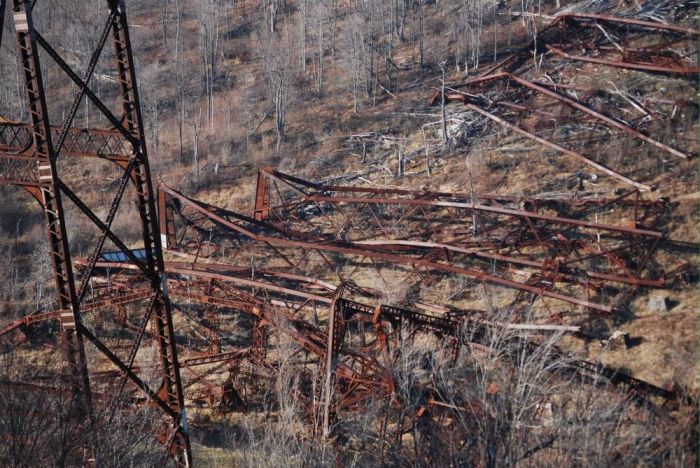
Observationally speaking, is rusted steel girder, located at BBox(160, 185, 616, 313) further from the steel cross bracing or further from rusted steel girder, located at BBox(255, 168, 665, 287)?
the steel cross bracing

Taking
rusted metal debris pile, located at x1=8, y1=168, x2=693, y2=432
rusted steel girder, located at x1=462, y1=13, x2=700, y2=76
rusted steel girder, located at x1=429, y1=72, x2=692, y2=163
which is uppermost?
rusted steel girder, located at x1=462, y1=13, x2=700, y2=76

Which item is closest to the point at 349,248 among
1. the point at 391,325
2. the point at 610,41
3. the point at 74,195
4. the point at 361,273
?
the point at 361,273

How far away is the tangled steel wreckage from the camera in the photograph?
48.2 ft

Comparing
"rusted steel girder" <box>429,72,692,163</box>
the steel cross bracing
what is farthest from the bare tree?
the steel cross bracing

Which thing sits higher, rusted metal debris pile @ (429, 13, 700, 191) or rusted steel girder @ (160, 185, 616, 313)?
rusted metal debris pile @ (429, 13, 700, 191)

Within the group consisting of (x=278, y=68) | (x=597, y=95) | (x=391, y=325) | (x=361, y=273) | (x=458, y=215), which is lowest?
(x=361, y=273)

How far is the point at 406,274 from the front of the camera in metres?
21.8

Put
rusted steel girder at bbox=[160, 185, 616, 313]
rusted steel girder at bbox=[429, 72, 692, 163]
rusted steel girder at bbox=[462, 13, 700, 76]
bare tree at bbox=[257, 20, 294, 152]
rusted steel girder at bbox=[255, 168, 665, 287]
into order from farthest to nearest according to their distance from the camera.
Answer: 1. bare tree at bbox=[257, 20, 294, 152]
2. rusted steel girder at bbox=[462, 13, 700, 76]
3. rusted steel girder at bbox=[429, 72, 692, 163]
4. rusted steel girder at bbox=[255, 168, 665, 287]
5. rusted steel girder at bbox=[160, 185, 616, 313]

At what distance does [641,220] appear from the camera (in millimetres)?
20812

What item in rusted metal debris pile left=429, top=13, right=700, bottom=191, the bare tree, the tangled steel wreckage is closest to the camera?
the tangled steel wreckage

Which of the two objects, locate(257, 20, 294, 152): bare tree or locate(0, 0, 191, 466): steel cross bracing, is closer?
locate(0, 0, 191, 466): steel cross bracing

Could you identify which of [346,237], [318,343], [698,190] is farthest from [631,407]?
[346,237]

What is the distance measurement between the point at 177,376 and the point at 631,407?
7.64m

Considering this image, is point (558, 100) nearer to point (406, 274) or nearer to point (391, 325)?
point (406, 274)
